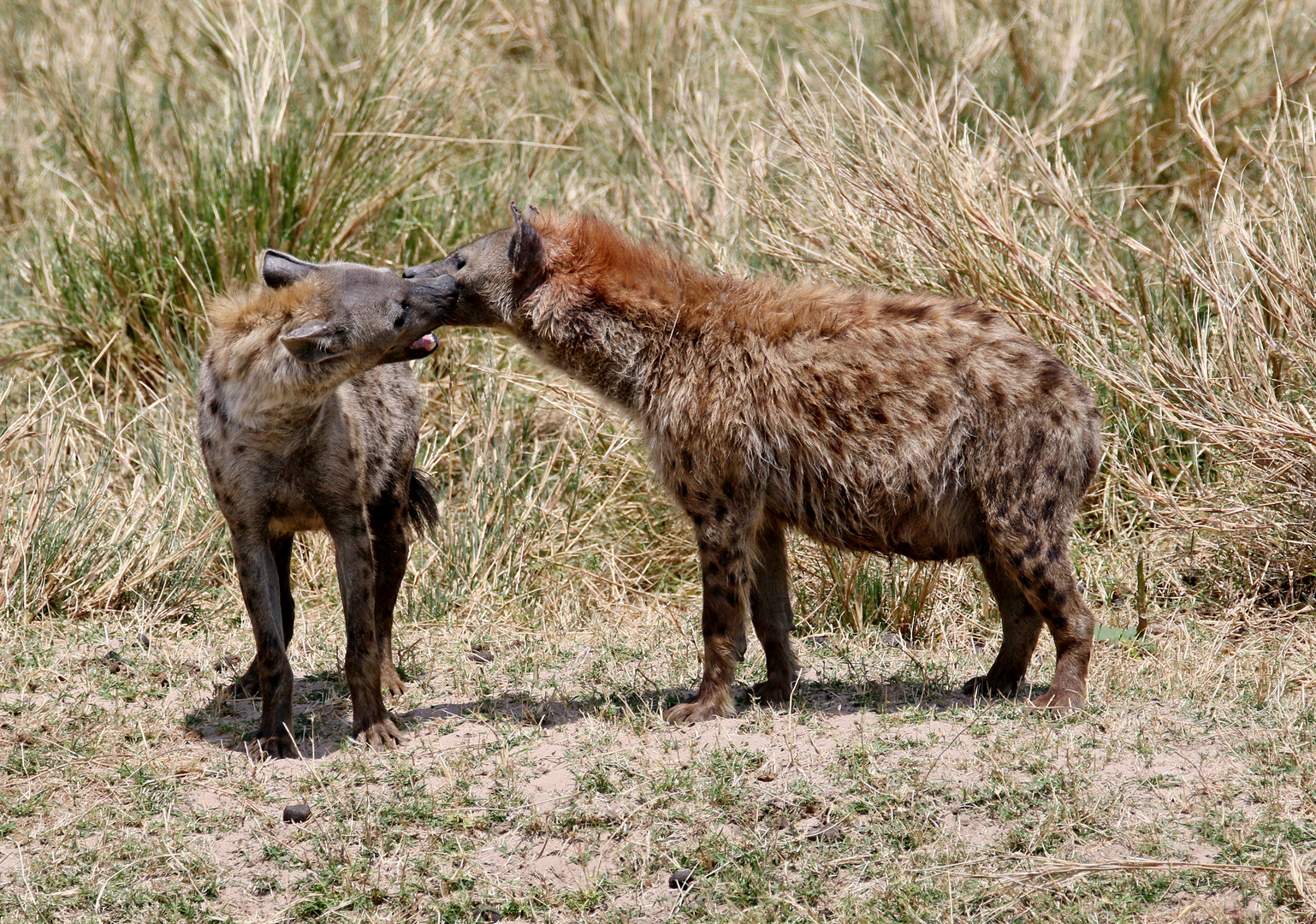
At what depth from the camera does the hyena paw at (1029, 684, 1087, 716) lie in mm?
4309

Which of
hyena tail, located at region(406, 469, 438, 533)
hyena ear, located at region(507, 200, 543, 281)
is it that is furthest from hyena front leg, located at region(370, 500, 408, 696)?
hyena ear, located at region(507, 200, 543, 281)

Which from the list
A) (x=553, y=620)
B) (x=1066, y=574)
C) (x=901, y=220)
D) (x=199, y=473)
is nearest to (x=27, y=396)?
(x=199, y=473)

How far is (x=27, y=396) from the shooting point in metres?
7.09

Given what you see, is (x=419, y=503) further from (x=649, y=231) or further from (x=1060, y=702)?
(x=649, y=231)

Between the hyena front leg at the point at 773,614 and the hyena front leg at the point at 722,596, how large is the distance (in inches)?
7.6

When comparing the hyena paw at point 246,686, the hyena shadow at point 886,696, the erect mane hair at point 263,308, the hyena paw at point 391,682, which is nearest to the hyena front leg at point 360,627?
the hyena paw at point 391,682

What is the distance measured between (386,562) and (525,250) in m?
1.28

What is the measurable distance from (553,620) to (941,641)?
1632 mm

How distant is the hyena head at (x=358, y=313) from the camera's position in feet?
14.0

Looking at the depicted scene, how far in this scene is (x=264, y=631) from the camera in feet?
14.6

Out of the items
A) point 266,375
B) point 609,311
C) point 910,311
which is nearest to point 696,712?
point 609,311

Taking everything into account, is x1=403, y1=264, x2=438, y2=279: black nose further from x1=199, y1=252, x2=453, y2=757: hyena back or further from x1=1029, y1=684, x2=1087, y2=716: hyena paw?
x1=1029, y1=684, x2=1087, y2=716: hyena paw

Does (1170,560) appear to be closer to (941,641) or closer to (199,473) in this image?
(941,641)

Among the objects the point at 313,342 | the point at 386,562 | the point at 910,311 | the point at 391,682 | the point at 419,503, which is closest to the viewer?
the point at 313,342
